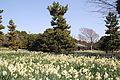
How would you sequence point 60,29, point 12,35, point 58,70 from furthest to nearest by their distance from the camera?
point 12,35
point 60,29
point 58,70

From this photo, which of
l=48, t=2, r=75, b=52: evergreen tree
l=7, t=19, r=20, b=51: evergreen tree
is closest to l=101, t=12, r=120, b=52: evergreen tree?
l=48, t=2, r=75, b=52: evergreen tree

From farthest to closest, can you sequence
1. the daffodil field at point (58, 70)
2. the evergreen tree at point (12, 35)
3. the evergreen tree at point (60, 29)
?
the evergreen tree at point (12, 35) < the evergreen tree at point (60, 29) < the daffodil field at point (58, 70)

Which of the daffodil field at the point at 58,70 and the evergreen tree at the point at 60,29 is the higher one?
the evergreen tree at the point at 60,29

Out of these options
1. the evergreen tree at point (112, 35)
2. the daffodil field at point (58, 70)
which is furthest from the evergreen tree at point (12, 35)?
the daffodil field at point (58, 70)

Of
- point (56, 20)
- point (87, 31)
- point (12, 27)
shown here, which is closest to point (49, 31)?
point (56, 20)

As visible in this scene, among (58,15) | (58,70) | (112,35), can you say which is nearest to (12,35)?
(58,15)

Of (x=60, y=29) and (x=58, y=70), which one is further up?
Answer: (x=60, y=29)

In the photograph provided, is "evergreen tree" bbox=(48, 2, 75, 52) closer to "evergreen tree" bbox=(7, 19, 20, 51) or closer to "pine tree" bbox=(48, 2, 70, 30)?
"pine tree" bbox=(48, 2, 70, 30)

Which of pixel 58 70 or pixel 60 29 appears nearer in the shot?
pixel 58 70

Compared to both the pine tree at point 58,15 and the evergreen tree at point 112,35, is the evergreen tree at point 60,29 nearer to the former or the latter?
the pine tree at point 58,15

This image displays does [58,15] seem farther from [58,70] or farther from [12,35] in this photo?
[58,70]

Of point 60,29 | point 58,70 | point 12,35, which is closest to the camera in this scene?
point 58,70

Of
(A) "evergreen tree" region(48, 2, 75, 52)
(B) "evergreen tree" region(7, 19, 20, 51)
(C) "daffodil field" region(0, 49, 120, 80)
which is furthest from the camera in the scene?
(B) "evergreen tree" region(7, 19, 20, 51)

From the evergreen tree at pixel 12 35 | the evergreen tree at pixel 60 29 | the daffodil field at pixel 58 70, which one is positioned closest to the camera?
the daffodil field at pixel 58 70
